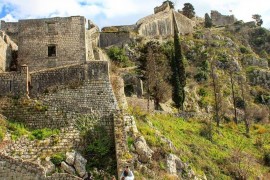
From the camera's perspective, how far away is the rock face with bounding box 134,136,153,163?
2069 centimetres

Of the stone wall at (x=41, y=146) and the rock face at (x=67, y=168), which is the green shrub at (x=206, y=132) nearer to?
the stone wall at (x=41, y=146)

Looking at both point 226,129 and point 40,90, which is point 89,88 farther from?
point 226,129

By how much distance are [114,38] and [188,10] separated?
3603 centimetres

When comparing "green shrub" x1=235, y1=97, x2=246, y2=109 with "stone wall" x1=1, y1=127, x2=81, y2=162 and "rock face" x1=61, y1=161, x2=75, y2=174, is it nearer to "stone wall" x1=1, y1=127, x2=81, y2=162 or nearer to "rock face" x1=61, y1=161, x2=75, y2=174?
"stone wall" x1=1, y1=127, x2=81, y2=162

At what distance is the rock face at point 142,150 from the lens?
20.7 m

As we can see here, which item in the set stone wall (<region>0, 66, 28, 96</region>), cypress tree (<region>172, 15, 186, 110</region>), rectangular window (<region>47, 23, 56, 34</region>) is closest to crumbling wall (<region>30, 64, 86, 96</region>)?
stone wall (<region>0, 66, 28, 96</region>)

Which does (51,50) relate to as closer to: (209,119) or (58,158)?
(58,158)

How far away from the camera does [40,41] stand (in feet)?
85.8

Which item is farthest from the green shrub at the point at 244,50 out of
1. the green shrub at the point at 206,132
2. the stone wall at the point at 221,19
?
the green shrub at the point at 206,132

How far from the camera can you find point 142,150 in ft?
68.2

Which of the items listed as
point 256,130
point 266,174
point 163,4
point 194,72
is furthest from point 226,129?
point 163,4

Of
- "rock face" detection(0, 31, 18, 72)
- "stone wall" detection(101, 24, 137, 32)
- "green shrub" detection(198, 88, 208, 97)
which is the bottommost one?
"green shrub" detection(198, 88, 208, 97)

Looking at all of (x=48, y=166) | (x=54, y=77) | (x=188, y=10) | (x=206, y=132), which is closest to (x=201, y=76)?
(x=206, y=132)

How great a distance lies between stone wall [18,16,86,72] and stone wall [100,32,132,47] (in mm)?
30214
